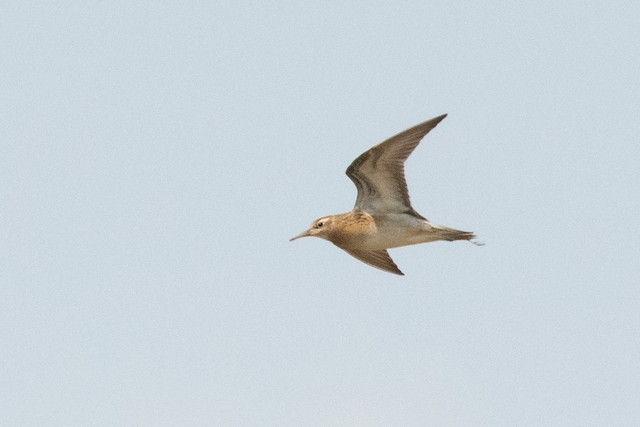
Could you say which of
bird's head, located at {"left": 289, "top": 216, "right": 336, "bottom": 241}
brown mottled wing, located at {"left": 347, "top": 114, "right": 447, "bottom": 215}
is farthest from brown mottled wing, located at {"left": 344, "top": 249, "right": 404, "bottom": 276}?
brown mottled wing, located at {"left": 347, "top": 114, "right": 447, "bottom": 215}

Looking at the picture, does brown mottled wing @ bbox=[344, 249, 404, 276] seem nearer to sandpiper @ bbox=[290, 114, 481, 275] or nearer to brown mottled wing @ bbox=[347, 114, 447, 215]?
sandpiper @ bbox=[290, 114, 481, 275]

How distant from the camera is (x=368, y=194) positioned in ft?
64.0

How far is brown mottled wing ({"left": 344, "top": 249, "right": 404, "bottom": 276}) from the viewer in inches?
830

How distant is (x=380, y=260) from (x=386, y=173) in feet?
8.21

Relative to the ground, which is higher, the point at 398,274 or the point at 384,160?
the point at 384,160

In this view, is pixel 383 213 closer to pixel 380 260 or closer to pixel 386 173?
pixel 386 173

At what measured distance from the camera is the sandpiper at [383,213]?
18.9 m

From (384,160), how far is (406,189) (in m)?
0.64

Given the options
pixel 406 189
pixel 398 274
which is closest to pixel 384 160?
pixel 406 189

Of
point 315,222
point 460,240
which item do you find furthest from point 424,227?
point 315,222

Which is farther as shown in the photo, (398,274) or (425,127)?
(398,274)

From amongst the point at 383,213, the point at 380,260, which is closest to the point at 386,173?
the point at 383,213

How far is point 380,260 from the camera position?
21.2 meters

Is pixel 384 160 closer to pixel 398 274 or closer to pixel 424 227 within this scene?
pixel 424 227
